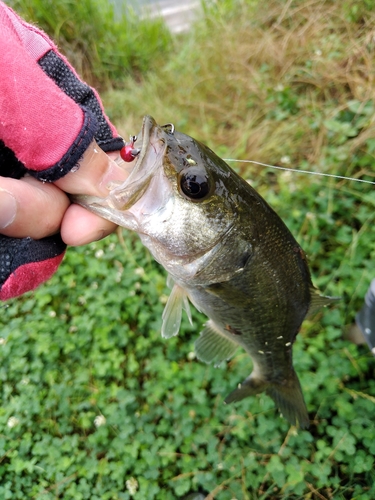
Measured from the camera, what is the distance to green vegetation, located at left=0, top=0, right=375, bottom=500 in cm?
209

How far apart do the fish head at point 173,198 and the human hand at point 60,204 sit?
51 mm

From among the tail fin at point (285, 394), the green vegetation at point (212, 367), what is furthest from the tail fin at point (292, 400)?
the green vegetation at point (212, 367)

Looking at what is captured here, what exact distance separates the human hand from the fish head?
51 mm

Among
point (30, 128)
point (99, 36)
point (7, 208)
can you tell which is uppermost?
point (30, 128)

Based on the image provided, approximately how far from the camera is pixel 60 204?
1.26 meters

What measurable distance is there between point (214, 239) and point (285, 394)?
103 cm

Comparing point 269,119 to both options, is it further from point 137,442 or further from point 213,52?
point 137,442

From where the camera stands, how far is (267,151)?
318 centimetres

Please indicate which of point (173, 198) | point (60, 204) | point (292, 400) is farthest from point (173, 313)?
point (292, 400)

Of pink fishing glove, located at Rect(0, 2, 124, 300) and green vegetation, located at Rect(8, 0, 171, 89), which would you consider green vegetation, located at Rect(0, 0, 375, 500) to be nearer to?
pink fishing glove, located at Rect(0, 2, 124, 300)

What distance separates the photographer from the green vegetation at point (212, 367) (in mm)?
2090

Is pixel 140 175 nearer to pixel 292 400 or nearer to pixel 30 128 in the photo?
pixel 30 128

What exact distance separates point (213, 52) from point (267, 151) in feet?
6.23

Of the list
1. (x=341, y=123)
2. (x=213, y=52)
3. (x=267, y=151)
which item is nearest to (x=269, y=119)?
(x=267, y=151)
